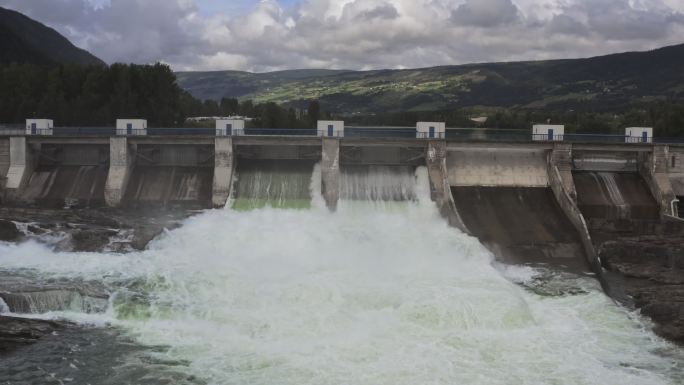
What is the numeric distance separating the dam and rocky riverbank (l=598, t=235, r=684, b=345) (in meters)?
0.77

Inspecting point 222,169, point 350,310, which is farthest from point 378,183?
point 350,310

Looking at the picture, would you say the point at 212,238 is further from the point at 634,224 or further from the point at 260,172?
the point at 634,224

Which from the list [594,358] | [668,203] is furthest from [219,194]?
[668,203]

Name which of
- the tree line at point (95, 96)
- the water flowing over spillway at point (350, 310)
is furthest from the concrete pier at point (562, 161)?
the tree line at point (95, 96)

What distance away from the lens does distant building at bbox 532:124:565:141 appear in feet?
127

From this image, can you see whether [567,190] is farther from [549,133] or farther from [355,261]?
[355,261]

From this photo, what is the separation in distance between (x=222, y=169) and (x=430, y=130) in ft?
41.8

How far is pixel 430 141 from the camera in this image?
36.0m

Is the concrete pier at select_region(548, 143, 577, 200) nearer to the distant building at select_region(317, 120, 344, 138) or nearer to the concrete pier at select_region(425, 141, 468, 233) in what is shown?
the concrete pier at select_region(425, 141, 468, 233)

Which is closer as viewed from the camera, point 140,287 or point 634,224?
point 140,287

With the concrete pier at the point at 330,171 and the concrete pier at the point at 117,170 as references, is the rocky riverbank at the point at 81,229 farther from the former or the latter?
the concrete pier at the point at 330,171

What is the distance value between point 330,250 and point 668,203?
789 inches

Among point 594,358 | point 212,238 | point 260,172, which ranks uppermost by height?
point 260,172

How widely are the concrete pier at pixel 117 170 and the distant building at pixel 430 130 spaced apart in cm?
1723
